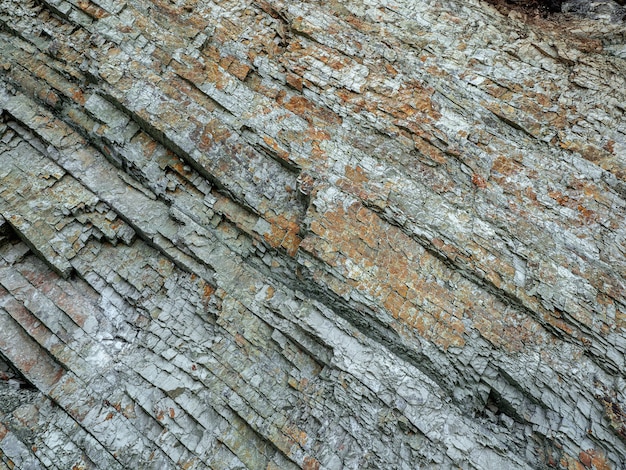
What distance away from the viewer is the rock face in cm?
535

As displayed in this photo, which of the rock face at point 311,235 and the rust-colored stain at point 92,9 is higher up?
the rust-colored stain at point 92,9

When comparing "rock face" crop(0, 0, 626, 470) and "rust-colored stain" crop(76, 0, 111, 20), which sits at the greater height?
"rust-colored stain" crop(76, 0, 111, 20)

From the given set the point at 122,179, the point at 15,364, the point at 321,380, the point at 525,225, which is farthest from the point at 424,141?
the point at 15,364

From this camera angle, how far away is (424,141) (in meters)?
6.73

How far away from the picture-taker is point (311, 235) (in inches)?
235

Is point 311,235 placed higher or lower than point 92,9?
lower

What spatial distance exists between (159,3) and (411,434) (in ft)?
28.4

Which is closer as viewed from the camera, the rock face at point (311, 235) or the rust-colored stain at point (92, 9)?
the rock face at point (311, 235)

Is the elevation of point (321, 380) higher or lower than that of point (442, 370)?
lower

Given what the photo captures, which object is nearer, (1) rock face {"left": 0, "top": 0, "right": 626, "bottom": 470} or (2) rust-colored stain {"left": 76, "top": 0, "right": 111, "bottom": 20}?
(1) rock face {"left": 0, "top": 0, "right": 626, "bottom": 470}

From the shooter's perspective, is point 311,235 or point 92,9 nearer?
point 311,235

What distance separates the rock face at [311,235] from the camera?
211 inches

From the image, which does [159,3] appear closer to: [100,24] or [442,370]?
[100,24]

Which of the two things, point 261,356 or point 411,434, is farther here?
point 261,356
